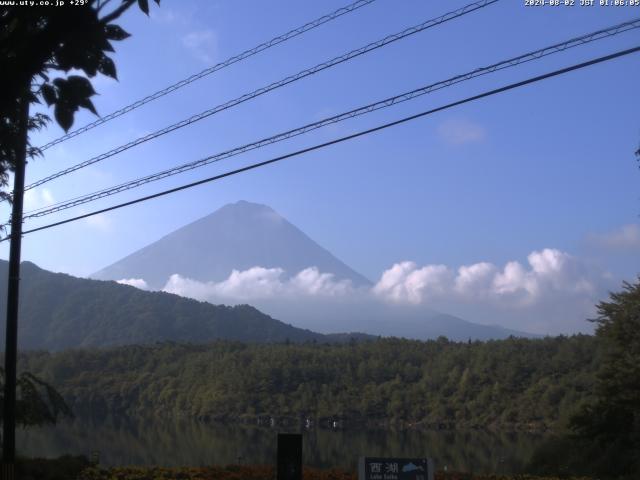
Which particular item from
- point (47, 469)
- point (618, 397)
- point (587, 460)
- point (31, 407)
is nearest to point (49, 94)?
point (47, 469)

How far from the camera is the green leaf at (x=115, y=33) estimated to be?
180 inches

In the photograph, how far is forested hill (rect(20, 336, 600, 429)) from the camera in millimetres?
74812

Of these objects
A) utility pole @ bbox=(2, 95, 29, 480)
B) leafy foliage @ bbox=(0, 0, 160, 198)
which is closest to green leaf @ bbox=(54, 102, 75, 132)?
leafy foliage @ bbox=(0, 0, 160, 198)

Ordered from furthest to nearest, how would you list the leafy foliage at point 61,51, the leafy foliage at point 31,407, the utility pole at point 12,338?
the leafy foliage at point 31,407 → the utility pole at point 12,338 → the leafy foliage at point 61,51

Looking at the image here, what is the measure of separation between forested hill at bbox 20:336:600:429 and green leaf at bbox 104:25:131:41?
63.5 m

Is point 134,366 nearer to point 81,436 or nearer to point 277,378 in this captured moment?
point 277,378

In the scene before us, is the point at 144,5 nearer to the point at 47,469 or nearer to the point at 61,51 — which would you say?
the point at 61,51

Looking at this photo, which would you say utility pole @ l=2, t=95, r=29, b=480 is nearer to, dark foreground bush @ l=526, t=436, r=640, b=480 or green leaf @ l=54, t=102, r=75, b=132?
green leaf @ l=54, t=102, r=75, b=132

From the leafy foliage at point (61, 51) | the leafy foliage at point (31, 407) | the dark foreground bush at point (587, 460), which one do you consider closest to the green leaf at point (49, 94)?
the leafy foliage at point (61, 51)

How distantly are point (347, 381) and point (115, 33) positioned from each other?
90856 mm

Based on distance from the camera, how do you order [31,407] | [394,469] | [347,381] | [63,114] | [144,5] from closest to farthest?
[63,114], [144,5], [394,469], [31,407], [347,381]

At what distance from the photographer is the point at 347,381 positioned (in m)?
93.6

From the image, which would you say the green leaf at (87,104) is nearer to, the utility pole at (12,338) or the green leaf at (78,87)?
the green leaf at (78,87)

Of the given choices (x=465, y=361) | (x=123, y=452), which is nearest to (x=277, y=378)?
(x=465, y=361)
